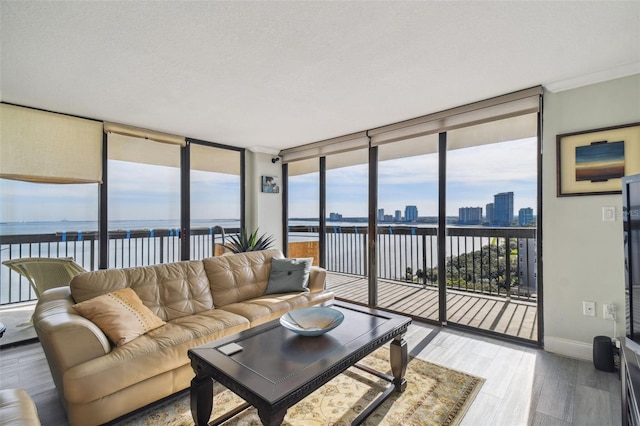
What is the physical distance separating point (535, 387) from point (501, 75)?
2.40m

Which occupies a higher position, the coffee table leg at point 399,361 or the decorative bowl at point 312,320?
the decorative bowl at point 312,320

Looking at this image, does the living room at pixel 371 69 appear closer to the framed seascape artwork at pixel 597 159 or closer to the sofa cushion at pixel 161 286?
the framed seascape artwork at pixel 597 159

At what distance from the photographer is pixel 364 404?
75.6 inches

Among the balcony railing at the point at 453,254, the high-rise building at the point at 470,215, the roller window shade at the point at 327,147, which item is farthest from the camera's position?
the roller window shade at the point at 327,147

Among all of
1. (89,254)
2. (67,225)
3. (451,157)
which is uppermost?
(451,157)

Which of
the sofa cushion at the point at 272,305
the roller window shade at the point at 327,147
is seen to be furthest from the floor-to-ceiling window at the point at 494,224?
the sofa cushion at the point at 272,305

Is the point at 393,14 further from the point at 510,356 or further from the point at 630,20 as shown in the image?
the point at 510,356

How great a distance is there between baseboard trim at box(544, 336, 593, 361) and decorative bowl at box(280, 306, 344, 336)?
2.06 m

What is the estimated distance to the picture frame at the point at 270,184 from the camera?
495 cm

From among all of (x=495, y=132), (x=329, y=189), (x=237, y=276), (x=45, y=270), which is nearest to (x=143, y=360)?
(x=237, y=276)

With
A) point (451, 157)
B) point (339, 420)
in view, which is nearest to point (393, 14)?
point (451, 157)

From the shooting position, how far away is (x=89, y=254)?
3730 millimetres

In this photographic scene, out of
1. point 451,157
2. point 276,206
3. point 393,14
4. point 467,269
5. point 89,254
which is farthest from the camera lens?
point 276,206

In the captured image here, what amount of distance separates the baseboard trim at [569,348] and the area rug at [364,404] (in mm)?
964
